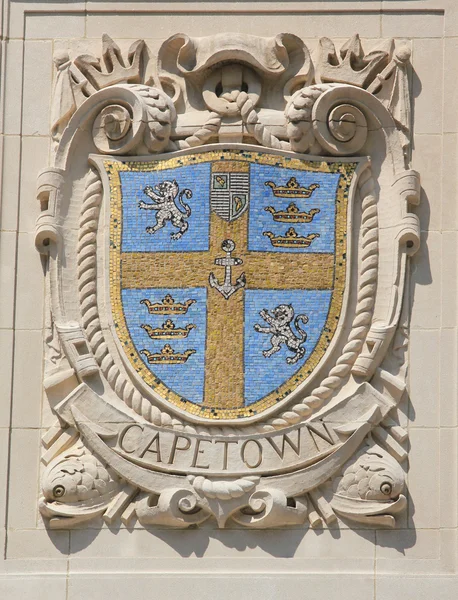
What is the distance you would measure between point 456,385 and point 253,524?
5.56 feet

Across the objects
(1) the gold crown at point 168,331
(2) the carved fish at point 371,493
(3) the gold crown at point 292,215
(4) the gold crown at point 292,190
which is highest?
(4) the gold crown at point 292,190

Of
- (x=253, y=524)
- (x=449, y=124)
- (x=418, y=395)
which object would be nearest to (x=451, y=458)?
(x=418, y=395)

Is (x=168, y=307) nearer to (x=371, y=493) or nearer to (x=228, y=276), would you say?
(x=228, y=276)

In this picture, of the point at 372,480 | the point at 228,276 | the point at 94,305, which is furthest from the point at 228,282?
the point at 372,480

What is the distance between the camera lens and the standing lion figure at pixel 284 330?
14391 mm

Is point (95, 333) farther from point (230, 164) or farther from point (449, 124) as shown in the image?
point (449, 124)

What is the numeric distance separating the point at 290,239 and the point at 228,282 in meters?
0.53

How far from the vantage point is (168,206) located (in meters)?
14.7

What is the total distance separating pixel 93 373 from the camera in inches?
567

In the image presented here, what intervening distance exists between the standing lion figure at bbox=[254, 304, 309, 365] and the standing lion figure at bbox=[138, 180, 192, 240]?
0.86 metres

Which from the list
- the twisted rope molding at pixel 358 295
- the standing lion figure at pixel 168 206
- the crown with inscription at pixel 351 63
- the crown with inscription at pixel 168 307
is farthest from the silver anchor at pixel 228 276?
the crown with inscription at pixel 351 63

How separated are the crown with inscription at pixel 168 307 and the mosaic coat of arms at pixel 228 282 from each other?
14 millimetres

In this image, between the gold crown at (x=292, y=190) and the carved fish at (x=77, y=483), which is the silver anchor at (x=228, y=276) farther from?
the carved fish at (x=77, y=483)

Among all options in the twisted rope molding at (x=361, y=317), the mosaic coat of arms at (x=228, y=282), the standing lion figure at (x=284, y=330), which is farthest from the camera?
the standing lion figure at (x=284, y=330)
